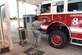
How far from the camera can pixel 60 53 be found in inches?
155

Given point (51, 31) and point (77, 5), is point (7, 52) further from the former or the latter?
point (77, 5)

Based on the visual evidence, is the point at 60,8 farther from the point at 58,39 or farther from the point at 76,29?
the point at 58,39

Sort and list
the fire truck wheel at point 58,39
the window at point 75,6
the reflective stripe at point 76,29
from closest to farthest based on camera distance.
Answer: the reflective stripe at point 76,29 → the window at point 75,6 → the fire truck wheel at point 58,39

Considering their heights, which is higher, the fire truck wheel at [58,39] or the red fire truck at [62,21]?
the red fire truck at [62,21]

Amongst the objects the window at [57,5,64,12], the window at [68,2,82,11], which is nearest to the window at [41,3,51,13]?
the window at [57,5,64,12]

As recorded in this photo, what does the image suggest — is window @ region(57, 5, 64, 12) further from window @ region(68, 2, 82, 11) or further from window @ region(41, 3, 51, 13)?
window @ region(41, 3, 51, 13)

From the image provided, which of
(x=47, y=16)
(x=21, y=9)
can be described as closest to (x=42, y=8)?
(x=47, y=16)

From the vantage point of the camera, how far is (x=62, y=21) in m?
4.15

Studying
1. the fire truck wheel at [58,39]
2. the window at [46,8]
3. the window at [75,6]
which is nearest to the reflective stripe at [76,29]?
the fire truck wheel at [58,39]

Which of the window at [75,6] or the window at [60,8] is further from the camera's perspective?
the window at [60,8]

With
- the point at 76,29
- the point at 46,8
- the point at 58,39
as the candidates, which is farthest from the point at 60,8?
the point at 58,39

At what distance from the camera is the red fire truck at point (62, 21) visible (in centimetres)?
384

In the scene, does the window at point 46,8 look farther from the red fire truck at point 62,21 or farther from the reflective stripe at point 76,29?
the reflective stripe at point 76,29

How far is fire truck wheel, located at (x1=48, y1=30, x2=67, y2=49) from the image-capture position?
4.25 m
